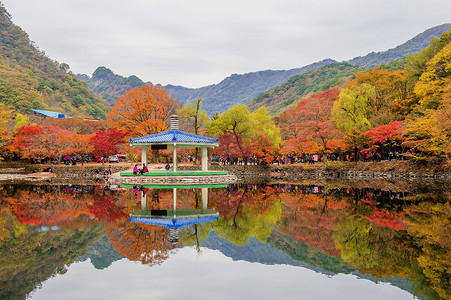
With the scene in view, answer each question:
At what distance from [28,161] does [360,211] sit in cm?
3846

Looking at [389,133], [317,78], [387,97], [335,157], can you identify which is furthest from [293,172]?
[317,78]

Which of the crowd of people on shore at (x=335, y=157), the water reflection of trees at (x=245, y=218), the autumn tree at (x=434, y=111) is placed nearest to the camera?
the water reflection of trees at (x=245, y=218)

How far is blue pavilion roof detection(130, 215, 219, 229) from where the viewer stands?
33.4 feet

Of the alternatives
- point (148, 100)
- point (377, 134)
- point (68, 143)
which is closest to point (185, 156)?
point (148, 100)

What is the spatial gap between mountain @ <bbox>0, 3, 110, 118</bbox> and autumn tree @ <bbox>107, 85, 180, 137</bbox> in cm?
3376

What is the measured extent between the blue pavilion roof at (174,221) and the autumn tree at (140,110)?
26.6 metres

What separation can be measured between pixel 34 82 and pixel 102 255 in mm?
78691

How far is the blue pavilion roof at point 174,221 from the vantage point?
33.4ft

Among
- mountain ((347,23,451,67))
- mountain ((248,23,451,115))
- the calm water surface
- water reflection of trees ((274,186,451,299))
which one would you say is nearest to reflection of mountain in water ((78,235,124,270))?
the calm water surface

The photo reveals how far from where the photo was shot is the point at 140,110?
3769cm

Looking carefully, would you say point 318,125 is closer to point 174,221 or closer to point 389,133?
point 389,133

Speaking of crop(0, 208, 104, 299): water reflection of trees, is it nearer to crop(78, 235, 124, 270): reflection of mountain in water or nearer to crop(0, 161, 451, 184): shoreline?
crop(78, 235, 124, 270): reflection of mountain in water

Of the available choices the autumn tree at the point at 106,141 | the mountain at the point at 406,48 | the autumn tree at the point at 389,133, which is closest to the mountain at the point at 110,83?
the mountain at the point at 406,48

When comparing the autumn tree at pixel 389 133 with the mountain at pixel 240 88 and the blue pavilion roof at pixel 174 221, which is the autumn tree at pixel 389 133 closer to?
the blue pavilion roof at pixel 174 221
